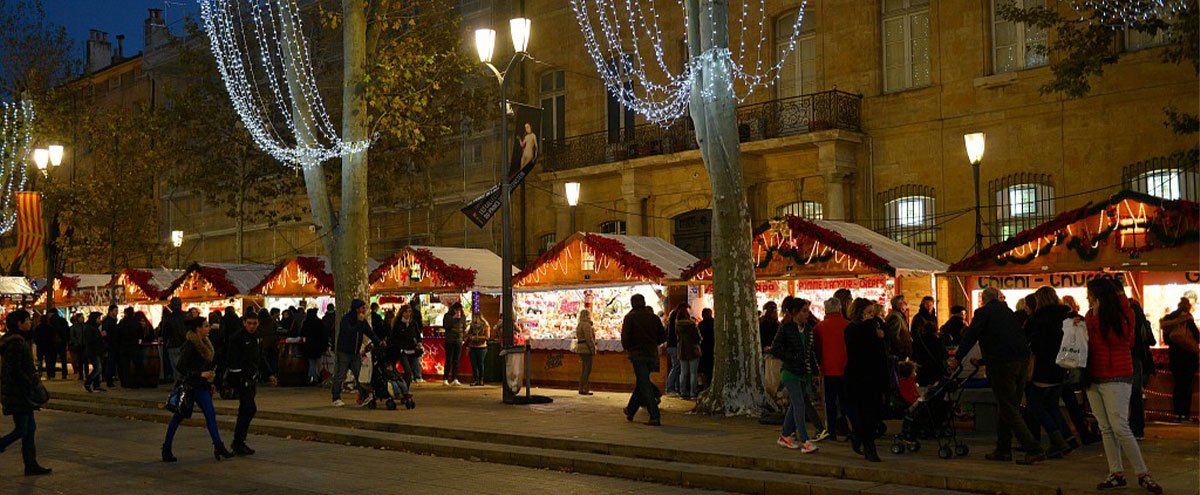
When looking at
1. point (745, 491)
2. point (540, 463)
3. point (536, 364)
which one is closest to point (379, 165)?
point (536, 364)

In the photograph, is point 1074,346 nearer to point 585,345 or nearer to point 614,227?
point 585,345

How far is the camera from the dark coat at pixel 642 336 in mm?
15945

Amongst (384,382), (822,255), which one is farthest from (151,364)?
(822,255)

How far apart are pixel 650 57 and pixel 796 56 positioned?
4.32 m

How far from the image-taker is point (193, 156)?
3803 cm

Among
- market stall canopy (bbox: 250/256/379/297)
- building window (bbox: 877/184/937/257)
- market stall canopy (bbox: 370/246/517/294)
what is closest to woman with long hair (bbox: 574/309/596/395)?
market stall canopy (bbox: 370/246/517/294)

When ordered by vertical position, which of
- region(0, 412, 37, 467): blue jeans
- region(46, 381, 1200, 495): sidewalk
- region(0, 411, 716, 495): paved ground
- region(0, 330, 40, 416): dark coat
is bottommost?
region(0, 411, 716, 495): paved ground

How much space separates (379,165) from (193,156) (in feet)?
26.6

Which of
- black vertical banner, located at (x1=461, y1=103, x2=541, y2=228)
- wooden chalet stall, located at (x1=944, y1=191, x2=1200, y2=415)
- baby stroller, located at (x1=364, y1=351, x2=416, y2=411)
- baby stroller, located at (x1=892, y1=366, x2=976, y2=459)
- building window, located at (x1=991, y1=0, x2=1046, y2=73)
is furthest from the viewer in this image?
building window, located at (x1=991, y1=0, x2=1046, y2=73)

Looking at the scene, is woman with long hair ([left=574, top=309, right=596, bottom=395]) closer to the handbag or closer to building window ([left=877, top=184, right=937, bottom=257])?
building window ([left=877, top=184, right=937, bottom=257])

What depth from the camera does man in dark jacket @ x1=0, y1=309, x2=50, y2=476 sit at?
1231 cm

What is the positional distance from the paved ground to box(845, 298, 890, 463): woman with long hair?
1851mm

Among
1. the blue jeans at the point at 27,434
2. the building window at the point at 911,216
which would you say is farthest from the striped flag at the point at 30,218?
the building window at the point at 911,216

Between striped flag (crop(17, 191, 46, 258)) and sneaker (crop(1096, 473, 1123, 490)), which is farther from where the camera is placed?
striped flag (crop(17, 191, 46, 258))
